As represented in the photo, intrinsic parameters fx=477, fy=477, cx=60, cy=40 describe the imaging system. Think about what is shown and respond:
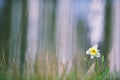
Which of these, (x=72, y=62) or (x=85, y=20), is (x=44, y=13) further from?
(x=72, y=62)

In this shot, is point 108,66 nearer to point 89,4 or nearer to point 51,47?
point 51,47

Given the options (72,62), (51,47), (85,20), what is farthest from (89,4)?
(72,62)

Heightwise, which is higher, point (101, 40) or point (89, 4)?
point (89, 4)

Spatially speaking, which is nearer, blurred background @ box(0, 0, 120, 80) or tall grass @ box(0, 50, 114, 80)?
tall grass @ box(0, 50, 114, 80)

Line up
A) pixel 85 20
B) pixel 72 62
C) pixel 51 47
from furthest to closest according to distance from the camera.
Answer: pixel 85 20 < pixel 51 47 < pixel 72 62

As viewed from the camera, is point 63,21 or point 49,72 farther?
point 63,21

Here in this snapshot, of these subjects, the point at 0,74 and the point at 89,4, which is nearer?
the point at 0,74

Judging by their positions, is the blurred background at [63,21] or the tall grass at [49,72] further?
the blurred background at [63,21]

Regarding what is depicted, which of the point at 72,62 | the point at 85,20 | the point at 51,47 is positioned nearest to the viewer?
the point at 72,62

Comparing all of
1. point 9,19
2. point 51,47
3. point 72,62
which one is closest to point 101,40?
point 9,19
